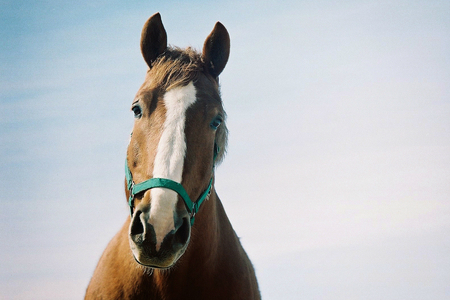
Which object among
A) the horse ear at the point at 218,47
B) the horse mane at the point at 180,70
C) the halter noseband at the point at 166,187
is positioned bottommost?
the halter noseband at the point at 166,187

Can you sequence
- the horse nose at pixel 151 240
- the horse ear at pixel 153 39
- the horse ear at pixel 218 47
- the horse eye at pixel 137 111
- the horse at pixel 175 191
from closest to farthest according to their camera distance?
the horse nose at pixel 151 240 < the horse at pixel 175 191 < the horse eye at pixel 137 111 < the horse ear at pixel 153 39 < the horse ear at pixel 218 47

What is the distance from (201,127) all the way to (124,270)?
1546mm

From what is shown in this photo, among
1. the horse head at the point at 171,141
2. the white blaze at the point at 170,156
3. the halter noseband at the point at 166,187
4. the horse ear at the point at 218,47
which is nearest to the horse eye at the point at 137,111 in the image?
A: the horse head at the point at 171,141

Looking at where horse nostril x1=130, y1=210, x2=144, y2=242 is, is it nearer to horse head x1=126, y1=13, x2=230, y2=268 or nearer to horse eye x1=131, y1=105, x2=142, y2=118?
horse head x1=126, y1=13, x2=230, y2=268

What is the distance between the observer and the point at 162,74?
3.88 metres

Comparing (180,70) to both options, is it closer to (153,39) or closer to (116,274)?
(153,39)

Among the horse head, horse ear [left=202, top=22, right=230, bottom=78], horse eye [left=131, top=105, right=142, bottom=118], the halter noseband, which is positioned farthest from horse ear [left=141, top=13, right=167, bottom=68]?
the halter noseband

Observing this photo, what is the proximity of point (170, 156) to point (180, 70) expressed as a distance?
43.1 inches

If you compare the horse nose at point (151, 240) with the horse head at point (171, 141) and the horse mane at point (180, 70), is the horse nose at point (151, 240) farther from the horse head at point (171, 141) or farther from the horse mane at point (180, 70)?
the horse mane at point (180, 70)

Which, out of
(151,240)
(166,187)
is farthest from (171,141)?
(151,240)

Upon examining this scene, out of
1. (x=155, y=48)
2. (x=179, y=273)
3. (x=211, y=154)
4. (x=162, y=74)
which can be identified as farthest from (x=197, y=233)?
(x=155, y=48)

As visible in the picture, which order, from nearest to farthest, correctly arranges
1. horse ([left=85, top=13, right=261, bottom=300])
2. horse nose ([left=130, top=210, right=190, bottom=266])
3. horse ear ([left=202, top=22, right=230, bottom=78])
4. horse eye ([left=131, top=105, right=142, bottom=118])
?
horse nose ([left=130, top=210, right=190, bottom=266]) → horse ([left=85, top=13, right=261, bottom=300]) → horse eye ([left=131, top=105, right=142, bottom=118]) → horse ear ([left=202, top=22, right=230, bottom=78])

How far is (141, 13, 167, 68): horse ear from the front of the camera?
14.0 feet

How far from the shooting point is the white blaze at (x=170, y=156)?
9.41ft
